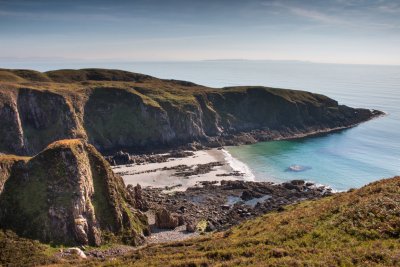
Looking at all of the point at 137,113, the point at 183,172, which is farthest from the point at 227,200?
the point at 137,113

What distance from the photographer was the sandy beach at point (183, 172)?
334 ft

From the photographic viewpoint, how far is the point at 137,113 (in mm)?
144750

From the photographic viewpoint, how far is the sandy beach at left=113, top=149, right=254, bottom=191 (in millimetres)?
101688

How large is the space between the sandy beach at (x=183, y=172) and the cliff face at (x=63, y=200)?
35517mm

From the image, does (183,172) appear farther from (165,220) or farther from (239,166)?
(165,220)

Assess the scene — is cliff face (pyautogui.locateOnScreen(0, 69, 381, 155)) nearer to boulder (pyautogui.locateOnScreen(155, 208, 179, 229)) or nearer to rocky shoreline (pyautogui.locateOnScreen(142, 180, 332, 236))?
rocky shoreline (pyautogui.locateOnScreen(142, 180, 332, 236))

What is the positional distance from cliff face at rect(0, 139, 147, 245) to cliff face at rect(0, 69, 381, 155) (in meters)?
58.5

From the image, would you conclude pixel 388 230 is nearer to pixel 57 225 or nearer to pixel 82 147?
pixel 57 225

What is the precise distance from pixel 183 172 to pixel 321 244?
8167 cm

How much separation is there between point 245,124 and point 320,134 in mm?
34945

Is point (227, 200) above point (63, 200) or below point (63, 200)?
below

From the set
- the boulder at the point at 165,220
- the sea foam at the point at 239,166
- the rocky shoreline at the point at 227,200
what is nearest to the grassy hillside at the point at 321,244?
the boulder at the point at 165,220

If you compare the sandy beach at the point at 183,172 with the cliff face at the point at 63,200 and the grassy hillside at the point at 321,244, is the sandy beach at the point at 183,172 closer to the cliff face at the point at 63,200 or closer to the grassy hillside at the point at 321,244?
the cliff face at the point at 63,200

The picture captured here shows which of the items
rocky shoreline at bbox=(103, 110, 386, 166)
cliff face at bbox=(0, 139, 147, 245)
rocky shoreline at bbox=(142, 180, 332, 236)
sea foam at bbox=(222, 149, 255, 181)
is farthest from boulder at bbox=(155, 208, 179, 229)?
rocky shoreline at bbox=(103, 110, 386, 166)
